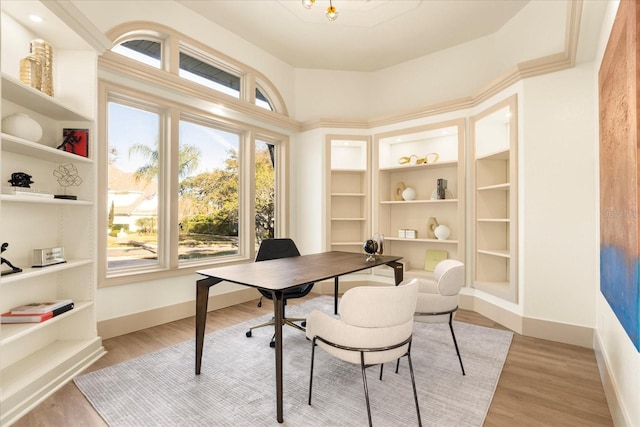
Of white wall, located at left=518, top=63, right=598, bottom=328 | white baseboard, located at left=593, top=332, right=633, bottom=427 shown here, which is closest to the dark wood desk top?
white wall, located at left=518, top=63, right=598, bottom=328

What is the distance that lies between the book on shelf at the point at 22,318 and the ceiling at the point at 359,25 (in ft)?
11.3

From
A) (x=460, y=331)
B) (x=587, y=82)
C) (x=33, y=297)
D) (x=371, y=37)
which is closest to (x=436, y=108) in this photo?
(x=371, y=37)

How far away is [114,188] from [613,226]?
4.08 metres

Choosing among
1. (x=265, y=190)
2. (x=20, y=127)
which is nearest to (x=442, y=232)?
(x=265, y=190)

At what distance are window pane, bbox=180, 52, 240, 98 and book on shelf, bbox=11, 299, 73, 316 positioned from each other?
2.69m

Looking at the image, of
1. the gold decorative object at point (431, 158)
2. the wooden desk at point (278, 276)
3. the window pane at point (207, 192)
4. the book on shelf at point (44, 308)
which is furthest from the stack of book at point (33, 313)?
the gold decorative object at point (431, 158)

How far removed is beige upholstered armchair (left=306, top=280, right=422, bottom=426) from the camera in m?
1.62

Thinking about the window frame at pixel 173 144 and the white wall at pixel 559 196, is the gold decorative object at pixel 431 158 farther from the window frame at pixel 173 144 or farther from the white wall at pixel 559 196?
the window frame at pixel 173 144

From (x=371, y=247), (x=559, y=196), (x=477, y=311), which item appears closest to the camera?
(x=371, y=247)

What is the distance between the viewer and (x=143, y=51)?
3447mm

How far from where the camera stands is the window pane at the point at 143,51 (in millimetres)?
3278

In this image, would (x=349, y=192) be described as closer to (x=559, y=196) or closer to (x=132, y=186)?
(x=559, y=196)

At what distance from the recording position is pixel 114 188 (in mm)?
3268

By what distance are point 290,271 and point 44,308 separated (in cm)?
176
